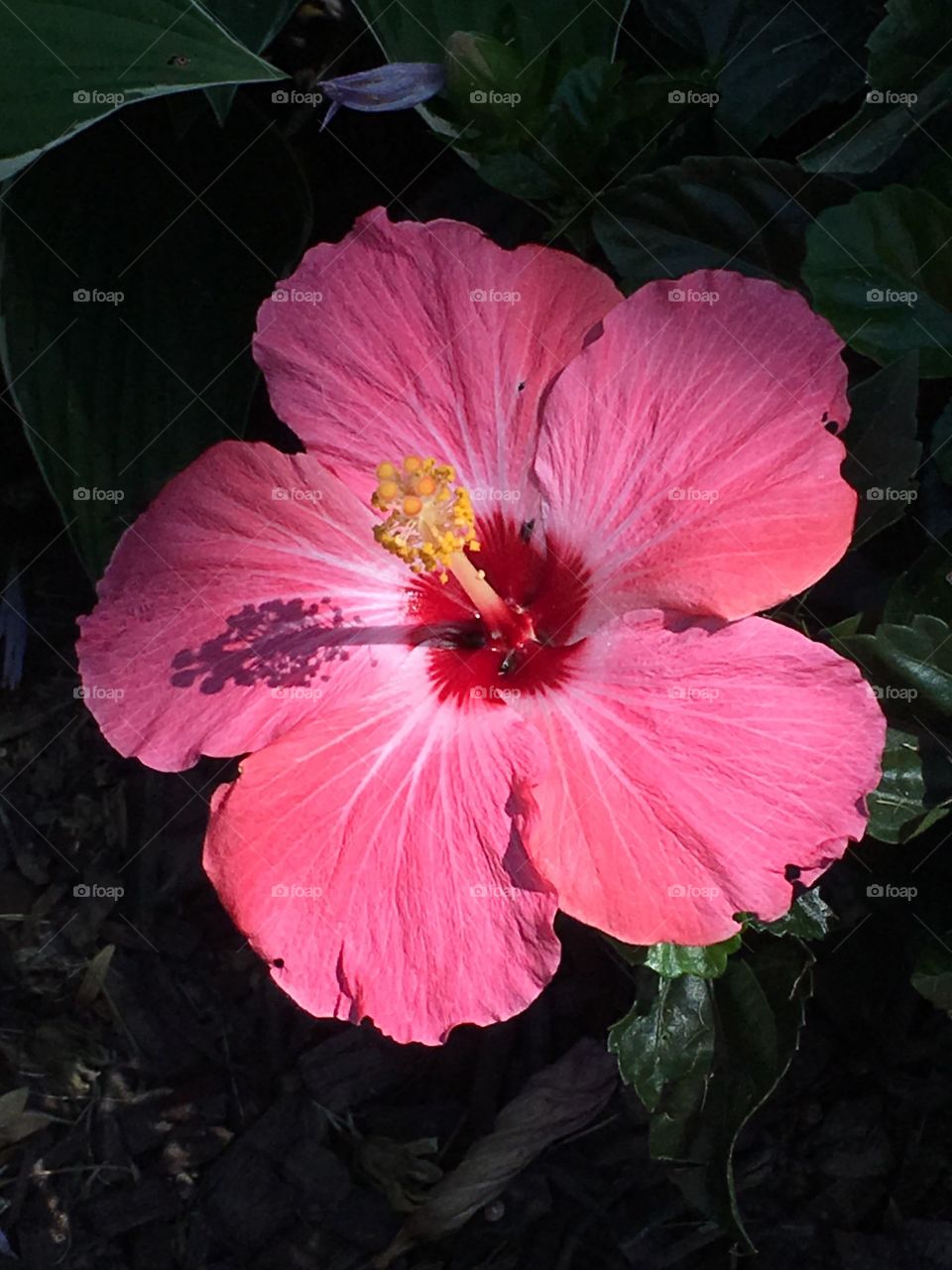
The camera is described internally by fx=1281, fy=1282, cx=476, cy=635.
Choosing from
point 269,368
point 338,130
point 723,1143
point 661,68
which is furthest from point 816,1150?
A: point 338,130

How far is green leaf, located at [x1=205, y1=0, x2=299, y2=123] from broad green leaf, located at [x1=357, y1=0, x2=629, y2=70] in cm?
14

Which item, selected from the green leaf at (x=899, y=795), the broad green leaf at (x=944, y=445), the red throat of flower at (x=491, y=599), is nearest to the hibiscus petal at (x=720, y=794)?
the red throat of flower at (x=491, y=599)

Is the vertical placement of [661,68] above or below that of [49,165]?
above

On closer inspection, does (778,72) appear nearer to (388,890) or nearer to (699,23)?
(699,23)

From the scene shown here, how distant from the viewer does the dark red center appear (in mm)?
1614

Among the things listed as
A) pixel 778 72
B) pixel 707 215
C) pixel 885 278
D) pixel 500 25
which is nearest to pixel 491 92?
pixel 500 25

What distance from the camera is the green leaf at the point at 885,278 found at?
1746mm

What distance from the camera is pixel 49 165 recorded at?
2182 millimetres

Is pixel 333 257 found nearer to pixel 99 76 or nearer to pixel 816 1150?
pixel 99 76

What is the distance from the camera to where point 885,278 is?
5.81 ft

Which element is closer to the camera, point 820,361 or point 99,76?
point 820,361

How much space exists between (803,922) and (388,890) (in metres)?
0.63

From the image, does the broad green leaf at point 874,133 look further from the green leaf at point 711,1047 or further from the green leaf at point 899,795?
the green leaf at point 711,1047

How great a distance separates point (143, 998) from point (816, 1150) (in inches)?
51.0
